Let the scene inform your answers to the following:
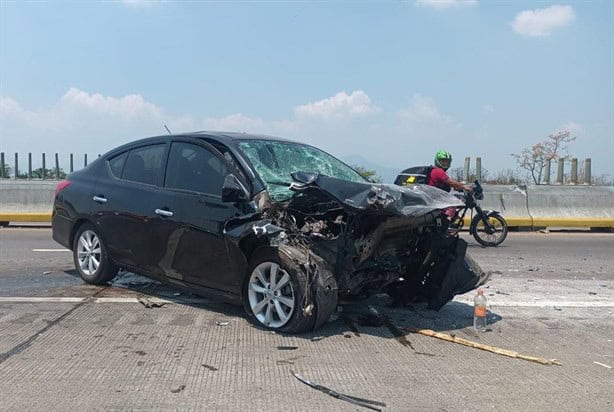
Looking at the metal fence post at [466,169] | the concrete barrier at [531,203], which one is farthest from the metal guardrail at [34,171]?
the metal fence post at [466,169]

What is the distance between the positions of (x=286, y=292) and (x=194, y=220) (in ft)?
3.77

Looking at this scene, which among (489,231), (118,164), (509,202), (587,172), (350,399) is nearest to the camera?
(350,399)

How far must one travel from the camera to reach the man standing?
9547mm

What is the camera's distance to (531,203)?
632 inches

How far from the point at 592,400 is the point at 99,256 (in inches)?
203

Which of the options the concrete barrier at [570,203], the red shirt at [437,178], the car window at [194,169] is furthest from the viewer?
the concrete barrier at [570,203]

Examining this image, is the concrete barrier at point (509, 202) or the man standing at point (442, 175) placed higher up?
the man standing at point (442, 175)

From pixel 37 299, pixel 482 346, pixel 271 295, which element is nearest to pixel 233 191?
pixel 271 295

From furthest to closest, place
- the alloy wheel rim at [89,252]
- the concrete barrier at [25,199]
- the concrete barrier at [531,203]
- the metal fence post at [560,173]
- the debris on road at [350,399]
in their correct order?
the metal fence post at [560,173]
the concrete barrier at [25,199]
the concrete barrier at [531,203]
the alloy wheel rim at [89,252]
the debris on road at [350,399]

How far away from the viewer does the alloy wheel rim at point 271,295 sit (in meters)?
4.96

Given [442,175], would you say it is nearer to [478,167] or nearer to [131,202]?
[131,202]

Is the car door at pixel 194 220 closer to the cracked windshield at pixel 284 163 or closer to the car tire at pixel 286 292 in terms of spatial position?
the car tire at pixel 286 292

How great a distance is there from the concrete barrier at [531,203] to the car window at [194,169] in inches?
423

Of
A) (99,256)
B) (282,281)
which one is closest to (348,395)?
(282,281)
